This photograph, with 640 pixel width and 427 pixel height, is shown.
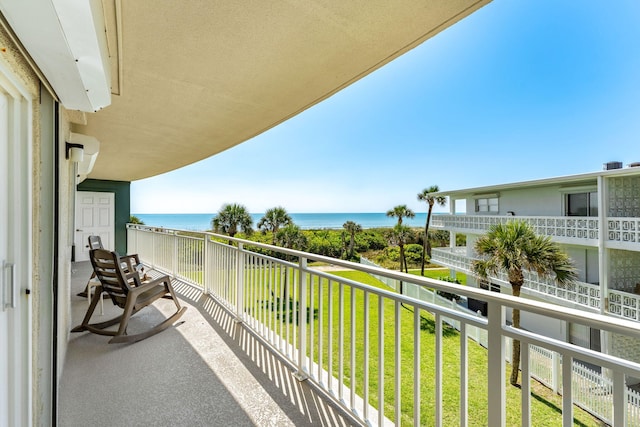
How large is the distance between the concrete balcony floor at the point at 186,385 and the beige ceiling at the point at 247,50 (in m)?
2.18

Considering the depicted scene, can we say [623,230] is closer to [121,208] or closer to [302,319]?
Answer: [302,319]

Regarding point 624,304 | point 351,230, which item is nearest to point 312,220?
point 351,230

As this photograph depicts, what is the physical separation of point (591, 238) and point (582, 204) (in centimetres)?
136

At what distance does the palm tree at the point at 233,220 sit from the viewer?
16281mm

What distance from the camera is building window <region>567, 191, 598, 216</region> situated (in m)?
8.45

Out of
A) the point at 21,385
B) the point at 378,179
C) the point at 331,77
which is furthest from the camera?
the point at 378,179

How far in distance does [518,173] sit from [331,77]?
30.7 m

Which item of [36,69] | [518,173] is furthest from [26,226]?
[518,173]

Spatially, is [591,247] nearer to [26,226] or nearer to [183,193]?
[26,226]

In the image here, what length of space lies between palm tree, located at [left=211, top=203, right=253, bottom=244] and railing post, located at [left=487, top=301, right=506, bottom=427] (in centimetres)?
1610

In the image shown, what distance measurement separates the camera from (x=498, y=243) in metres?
8.29

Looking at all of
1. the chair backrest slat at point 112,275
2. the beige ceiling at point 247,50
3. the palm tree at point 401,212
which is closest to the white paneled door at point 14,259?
the beige ceiling at point 247,50

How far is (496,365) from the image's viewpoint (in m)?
1.01

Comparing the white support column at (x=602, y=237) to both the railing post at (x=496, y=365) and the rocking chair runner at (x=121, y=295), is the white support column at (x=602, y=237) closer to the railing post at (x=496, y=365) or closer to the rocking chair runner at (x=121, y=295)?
the railing post at (x=496, y=365)
